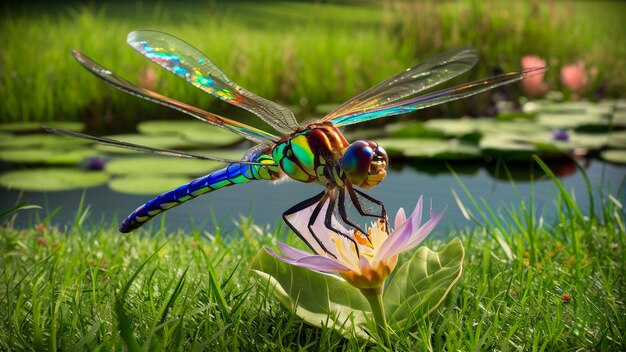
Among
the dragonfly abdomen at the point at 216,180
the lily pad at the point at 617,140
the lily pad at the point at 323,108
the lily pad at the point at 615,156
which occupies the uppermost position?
the dragonfly abdomen at the point at 216,180

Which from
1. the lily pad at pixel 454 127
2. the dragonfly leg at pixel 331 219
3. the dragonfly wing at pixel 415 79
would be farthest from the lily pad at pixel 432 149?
the dragonfly leg at pixel 331 219

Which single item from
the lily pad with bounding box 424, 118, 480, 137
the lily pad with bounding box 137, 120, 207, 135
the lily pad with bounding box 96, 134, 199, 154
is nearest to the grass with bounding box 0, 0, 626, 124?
the lily pad with bounding box 137, 120, 207, 135

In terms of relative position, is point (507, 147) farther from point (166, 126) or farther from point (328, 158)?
point (328, 158)

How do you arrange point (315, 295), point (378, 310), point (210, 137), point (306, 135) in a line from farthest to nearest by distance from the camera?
point (210, 137) → point (315, 295) → point (378, 310) → point (306, 135)

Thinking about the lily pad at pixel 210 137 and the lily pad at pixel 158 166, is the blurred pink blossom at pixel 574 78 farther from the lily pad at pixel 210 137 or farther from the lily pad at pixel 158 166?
the lily pad at pixel 158 166

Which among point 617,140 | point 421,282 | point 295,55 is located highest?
point 421,282

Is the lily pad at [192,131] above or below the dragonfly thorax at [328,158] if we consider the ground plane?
below

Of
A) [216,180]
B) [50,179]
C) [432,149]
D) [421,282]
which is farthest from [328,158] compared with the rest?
[432,149]
